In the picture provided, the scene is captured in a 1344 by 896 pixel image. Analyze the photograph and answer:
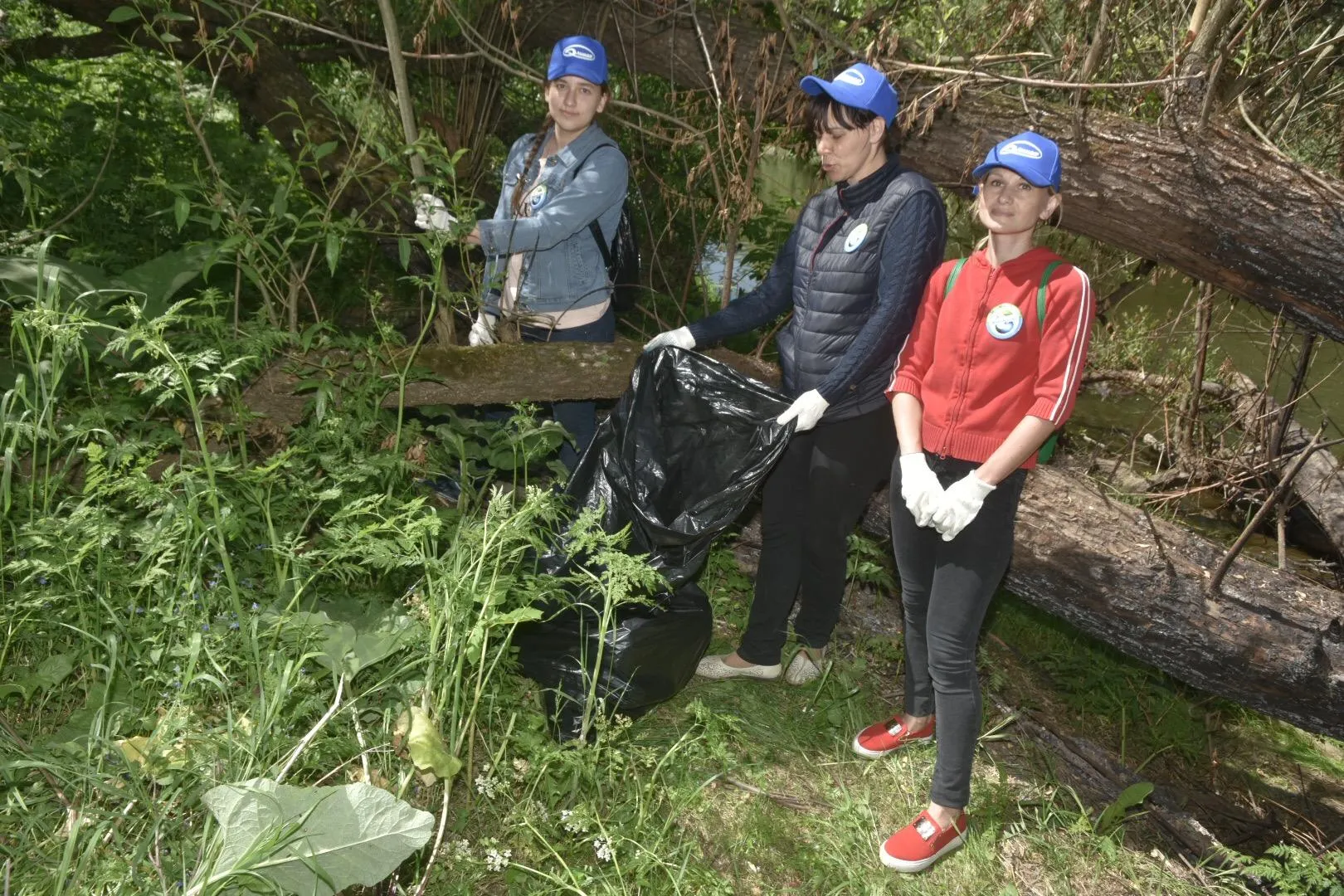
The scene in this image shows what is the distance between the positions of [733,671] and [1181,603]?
134 centimetres

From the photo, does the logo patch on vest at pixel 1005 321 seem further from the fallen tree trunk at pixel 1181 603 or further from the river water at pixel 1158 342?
the river water at pixel 1158 342

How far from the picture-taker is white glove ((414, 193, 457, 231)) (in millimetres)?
3111

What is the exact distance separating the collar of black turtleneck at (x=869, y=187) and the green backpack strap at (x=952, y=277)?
1.04 feet

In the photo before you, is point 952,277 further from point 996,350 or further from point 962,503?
point 962,503

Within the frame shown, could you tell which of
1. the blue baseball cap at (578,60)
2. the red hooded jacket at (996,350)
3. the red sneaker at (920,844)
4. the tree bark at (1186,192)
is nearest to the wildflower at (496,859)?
the red sneaker at (920,844)

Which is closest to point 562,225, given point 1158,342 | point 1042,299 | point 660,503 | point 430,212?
point 430,212

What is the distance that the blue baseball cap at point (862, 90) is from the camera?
2.50 meters

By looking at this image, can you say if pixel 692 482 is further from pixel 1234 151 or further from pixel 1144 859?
pixel 1234 151

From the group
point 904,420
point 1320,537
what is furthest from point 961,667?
point 1320,537

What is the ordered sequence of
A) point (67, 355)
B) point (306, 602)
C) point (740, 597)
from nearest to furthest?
point (306, 602) < point (67, 355) < point (740, 597)

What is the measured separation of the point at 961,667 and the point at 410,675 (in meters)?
1.35

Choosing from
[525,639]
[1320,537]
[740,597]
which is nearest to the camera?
[525,639]

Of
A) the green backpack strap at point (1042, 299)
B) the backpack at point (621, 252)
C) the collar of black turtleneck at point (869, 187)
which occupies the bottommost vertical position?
the backpack at point (621, 252)

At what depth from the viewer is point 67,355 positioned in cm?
310
